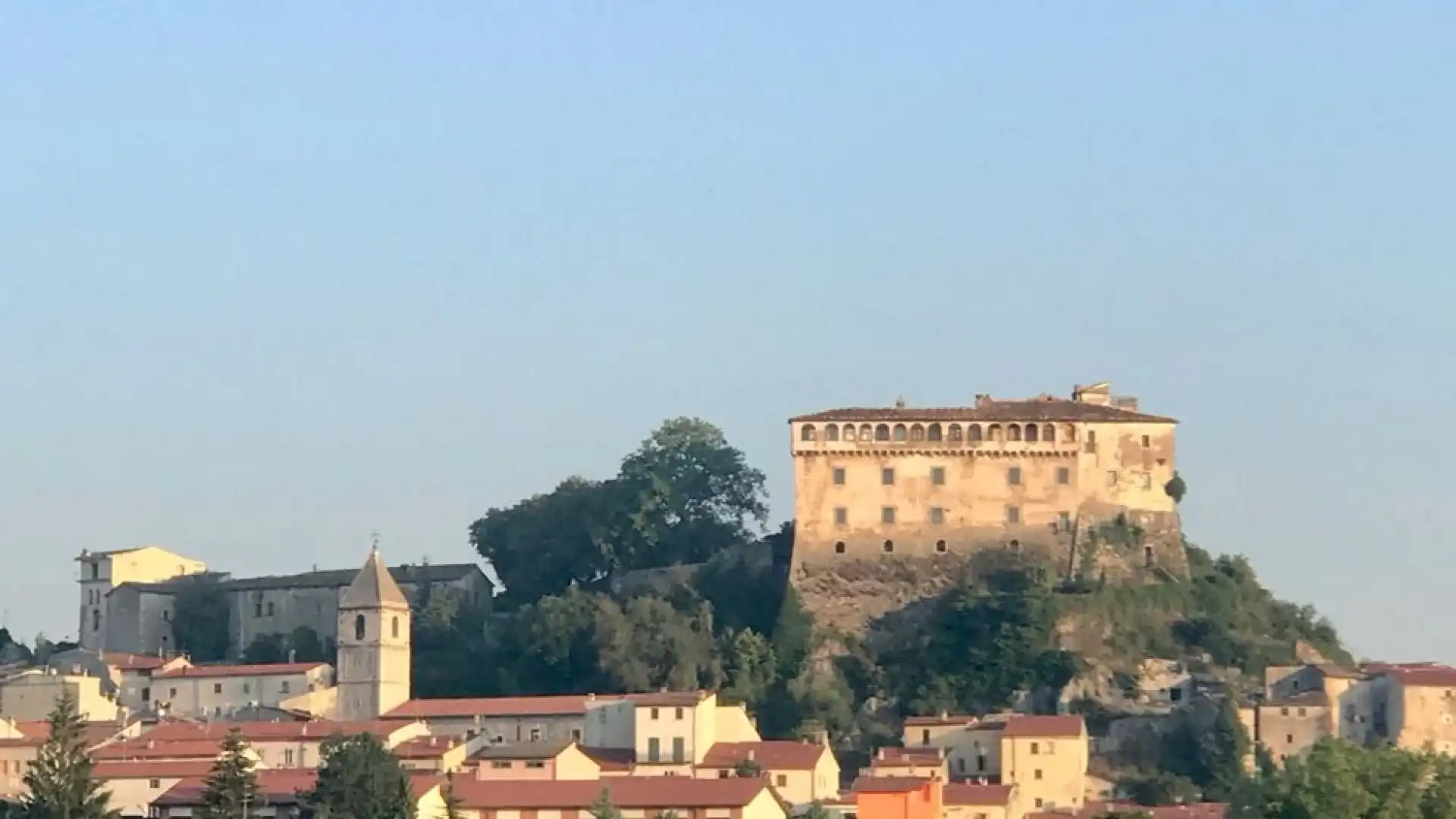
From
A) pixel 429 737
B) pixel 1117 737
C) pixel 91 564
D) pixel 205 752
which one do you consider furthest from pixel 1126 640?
pixel 91 564

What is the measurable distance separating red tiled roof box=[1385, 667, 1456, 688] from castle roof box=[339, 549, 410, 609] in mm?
22496

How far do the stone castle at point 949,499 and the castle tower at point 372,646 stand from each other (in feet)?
32.2

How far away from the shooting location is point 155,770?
69688mm

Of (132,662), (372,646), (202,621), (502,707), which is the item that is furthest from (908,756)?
(202,621)

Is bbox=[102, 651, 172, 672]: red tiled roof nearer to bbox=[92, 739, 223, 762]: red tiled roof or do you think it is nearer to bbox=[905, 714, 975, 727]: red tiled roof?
bbox=[92, 739, 223, 762]: red tiled roof

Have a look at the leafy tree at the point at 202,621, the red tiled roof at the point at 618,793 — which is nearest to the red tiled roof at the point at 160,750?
the red tiled roof at the point at 618,793

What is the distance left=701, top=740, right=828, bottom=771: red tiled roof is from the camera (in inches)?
2756

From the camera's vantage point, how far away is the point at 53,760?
6550 centimetres

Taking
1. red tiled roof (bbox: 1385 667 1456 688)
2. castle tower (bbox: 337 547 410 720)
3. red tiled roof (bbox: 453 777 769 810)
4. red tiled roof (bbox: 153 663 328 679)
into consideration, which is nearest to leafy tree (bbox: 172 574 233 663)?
red tiled roof (bbox: 153 663 328 679)

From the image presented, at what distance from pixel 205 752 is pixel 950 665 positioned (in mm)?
18103

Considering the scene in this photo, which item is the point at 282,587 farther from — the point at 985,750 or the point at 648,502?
the point at 985,750

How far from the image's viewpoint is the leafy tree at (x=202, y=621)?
290 feet

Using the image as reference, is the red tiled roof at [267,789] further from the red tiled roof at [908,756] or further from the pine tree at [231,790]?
the red tiled roof at [908,756]

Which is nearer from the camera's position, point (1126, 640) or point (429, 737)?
point (429, 737)
